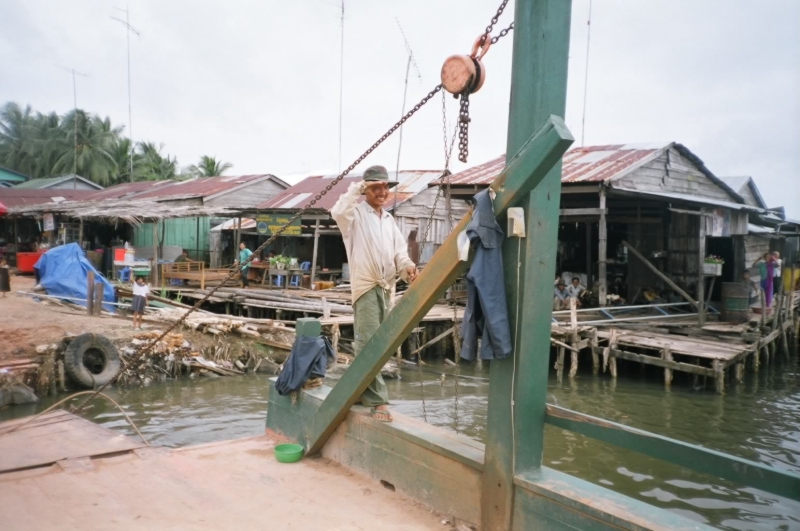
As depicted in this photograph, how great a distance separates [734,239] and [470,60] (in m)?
16.9

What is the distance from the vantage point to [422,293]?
3.54 metres

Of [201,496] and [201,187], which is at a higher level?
[201,187]

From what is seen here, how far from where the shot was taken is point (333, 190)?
2377 cm

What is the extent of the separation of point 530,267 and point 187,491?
2.67 m

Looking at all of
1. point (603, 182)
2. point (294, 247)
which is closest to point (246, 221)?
point (294, 247)

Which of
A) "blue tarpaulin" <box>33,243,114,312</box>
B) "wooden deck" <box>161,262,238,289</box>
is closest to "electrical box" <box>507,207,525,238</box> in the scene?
"blue tarpaulin" <box>33,243,114,312</box>

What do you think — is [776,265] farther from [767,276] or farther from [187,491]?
[187,491]

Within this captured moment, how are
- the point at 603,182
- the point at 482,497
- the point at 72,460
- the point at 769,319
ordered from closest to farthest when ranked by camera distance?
the point at 482,497, the point at 72,460, the point at 603,182, the point at 769,319

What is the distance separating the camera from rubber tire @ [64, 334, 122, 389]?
36.1 ft

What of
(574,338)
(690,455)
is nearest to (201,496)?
(690,455)

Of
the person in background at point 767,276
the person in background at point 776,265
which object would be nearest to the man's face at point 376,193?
the person in background at point 767,276

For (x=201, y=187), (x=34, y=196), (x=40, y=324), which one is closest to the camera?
(x=40, y=324)

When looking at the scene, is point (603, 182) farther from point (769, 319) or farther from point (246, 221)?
point (246, 221)

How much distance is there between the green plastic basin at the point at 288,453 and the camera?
4.55m
